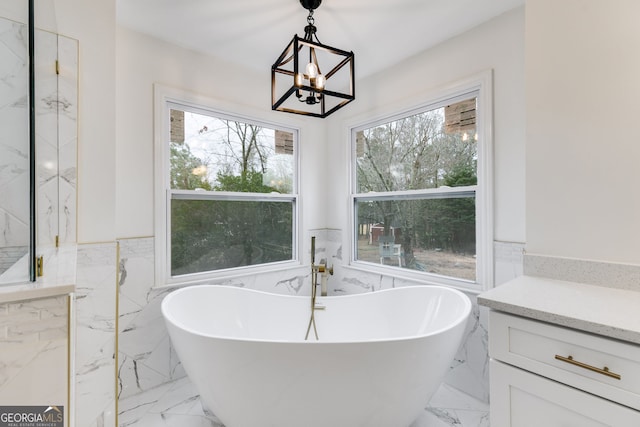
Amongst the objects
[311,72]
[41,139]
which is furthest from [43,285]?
[311,72]

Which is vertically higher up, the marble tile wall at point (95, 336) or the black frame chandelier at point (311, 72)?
the black frame chandelier at point (311, 72)

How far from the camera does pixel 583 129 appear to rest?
1.22m

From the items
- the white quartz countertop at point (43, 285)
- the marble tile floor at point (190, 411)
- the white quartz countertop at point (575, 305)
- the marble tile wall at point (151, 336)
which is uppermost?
the white quartz countertop at point (43, 285)

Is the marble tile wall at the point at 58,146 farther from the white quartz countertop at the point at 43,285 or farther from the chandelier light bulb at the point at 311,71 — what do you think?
the chandelier light bulb at the point at 311,71

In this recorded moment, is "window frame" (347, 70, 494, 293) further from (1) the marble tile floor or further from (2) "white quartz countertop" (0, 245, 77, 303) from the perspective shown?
(2) "white quartz countertop" (0, 245, 77, 303)

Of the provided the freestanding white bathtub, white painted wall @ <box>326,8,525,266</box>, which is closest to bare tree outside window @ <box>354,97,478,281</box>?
white painted wall @ <box>326,8,525,266</box>

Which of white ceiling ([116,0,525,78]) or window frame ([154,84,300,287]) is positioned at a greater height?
white ceiling ([116,0,525,78])

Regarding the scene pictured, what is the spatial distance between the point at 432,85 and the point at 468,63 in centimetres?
27

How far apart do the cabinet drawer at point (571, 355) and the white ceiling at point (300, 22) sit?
5.97 feet

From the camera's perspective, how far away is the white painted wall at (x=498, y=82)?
1.77 m

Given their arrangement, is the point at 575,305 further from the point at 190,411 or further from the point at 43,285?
the point at 190,411

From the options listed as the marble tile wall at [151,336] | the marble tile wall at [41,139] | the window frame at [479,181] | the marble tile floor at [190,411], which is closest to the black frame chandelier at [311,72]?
the window frame at [479,181]

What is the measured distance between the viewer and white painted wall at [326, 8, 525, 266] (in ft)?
5.79

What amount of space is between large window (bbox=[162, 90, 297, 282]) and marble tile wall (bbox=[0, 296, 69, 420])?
144 centimetres
